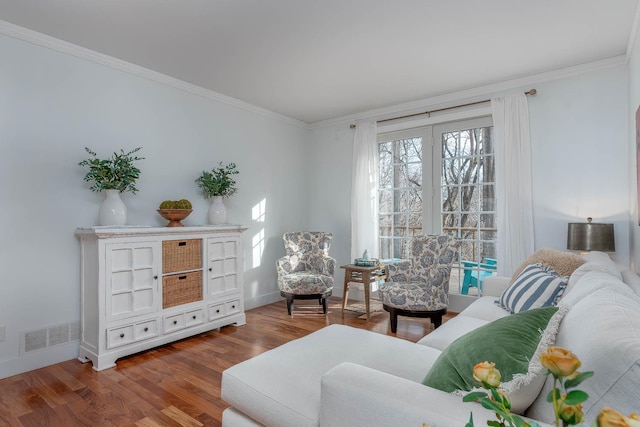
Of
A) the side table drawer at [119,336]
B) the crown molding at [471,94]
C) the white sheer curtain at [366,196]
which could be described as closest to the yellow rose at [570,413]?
the side table drawer at [119,336]

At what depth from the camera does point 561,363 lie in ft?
1.44

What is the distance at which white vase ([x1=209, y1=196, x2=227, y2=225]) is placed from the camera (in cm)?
388

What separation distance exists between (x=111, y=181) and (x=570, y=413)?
3.33 meters

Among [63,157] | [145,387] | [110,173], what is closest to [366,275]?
[145,387]

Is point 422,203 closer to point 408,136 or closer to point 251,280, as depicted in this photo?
point 408,136

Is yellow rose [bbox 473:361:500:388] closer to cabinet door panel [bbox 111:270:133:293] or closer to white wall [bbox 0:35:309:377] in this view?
cabinet door panel [bbox 111:270:133:293]

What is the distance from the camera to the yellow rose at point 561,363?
43 cm

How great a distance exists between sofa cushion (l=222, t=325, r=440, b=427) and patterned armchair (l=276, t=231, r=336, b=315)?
2.01m

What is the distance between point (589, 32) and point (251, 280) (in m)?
4.16

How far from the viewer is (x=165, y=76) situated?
3602 millimetres

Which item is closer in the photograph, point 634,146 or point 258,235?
point 634,146

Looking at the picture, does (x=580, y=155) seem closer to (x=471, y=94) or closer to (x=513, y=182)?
(x=513, y=182)

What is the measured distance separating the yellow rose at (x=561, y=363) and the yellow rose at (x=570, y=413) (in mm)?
46

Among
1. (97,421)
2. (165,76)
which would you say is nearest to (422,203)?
(165,76)
